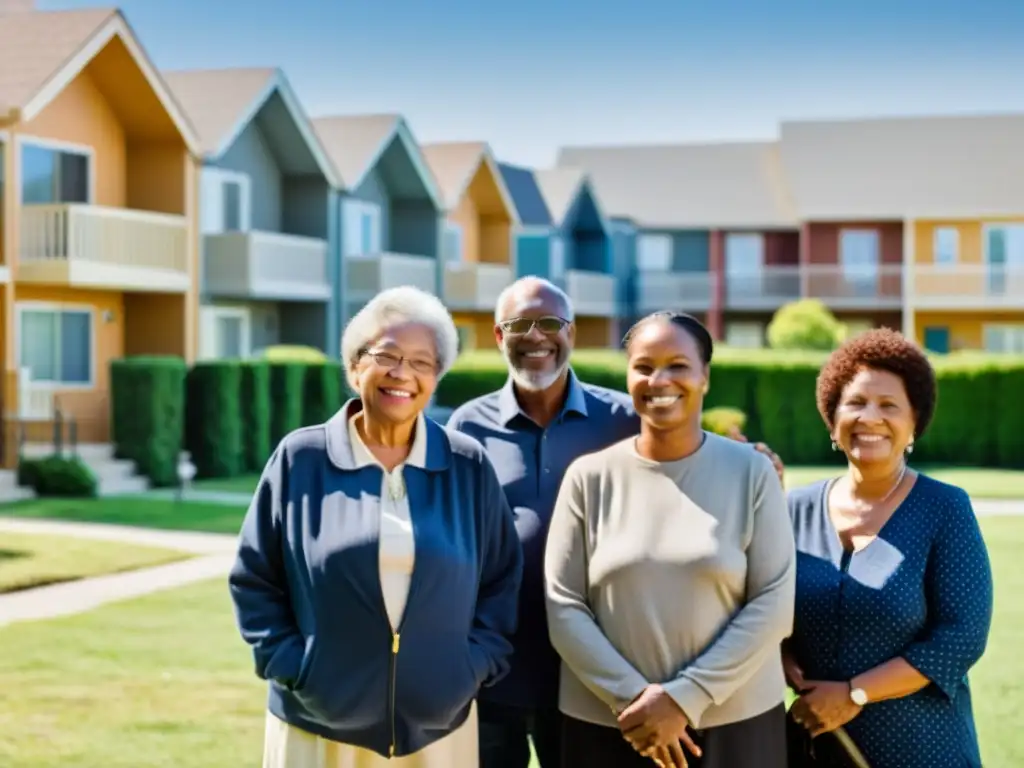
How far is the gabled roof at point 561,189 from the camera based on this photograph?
4419cm

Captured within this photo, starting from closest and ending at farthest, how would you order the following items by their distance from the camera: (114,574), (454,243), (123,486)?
1. (114,574)
2. (123,486)
3. (454,243)

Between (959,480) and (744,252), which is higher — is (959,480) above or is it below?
below

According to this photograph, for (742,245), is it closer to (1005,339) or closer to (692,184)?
(692,184)

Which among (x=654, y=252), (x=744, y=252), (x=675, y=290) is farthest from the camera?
(x=654, y=252)

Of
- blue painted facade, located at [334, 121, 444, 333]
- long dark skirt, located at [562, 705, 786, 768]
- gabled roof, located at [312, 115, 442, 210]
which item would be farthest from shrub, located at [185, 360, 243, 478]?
long dark skirt, located at [562, 705, 786, 768]

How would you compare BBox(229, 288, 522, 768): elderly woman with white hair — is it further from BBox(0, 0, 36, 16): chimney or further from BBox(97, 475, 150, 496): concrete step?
BBox(0, 0, 36, 16): chimney

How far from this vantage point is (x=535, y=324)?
5.21m

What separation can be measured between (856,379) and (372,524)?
1.53 metres

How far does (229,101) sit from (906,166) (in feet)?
84.7

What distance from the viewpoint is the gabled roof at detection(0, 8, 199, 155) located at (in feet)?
70.8

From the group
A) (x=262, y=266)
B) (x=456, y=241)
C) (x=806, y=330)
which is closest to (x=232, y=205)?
(x=262, y=266)

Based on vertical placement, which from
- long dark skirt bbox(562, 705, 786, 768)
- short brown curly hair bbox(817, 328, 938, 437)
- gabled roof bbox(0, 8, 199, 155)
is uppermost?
gabled roof bbox(0, 8, 199, 155)

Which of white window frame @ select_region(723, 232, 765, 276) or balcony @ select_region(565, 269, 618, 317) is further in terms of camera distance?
white window frame @ select_region(723, 232, 765, 276)

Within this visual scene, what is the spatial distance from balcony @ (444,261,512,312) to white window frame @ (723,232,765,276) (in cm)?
1254
